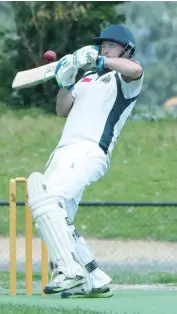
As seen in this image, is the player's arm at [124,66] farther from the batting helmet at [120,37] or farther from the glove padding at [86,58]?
the batting helmet at [120,37]

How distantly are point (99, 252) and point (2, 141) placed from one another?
5.52m

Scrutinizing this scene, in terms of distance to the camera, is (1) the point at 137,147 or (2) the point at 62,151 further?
(1) the point at 137,147

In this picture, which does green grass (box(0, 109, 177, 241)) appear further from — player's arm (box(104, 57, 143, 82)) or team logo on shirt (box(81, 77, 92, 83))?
player's arm (box(104, 57, 143, 82))

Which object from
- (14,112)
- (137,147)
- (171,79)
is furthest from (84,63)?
(171,79)

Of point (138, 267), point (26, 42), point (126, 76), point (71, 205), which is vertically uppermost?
point (26, 42)

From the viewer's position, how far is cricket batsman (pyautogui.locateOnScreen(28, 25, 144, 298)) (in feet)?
25.3

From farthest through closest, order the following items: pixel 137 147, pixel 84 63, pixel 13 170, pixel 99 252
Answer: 1. pixel 137 147
2. pixel 13 170
3. pixel 99 252
4. pixel 84 63

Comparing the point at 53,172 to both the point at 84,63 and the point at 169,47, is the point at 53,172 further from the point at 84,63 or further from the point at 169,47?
the point at 169,47

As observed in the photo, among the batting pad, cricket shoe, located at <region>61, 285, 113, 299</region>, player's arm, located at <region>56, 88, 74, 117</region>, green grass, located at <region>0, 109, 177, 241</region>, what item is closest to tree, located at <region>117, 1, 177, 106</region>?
green grass, located at <region>0, 109, 177, 241</region>

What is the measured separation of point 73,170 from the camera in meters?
7.80

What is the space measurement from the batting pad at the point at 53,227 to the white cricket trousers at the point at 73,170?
71mm

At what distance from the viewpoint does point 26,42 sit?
75.9 ft

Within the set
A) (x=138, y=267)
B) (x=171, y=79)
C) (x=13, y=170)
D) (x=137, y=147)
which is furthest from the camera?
(x=171, y=79)

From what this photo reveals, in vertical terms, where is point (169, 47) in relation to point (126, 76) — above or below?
above
